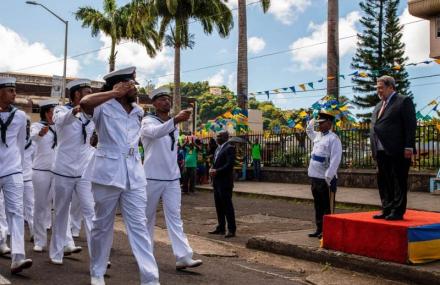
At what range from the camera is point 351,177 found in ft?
59.1

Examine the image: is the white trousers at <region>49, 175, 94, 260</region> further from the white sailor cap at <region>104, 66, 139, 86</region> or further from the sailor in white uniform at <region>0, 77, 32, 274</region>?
the white sailor cap at <region>104, 66, 139, 86</region>

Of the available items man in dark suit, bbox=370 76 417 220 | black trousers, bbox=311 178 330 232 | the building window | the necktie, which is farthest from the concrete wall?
the necktie

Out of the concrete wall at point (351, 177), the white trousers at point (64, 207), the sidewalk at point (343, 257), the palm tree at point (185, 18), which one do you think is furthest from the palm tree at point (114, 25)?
the white trousers at point (64, 207)

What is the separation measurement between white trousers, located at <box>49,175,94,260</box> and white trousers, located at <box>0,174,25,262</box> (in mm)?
646

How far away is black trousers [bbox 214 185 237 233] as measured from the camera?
9242mm

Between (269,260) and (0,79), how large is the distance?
4.00 meters

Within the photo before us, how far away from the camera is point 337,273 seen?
6.45 m

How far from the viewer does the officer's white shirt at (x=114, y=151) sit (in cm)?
500

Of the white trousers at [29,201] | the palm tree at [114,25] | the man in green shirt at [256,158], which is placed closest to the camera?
the white trousers at [29,201]

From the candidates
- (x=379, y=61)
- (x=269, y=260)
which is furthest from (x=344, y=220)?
(x=379, y=61)

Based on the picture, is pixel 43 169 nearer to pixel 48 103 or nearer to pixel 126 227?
pixel 48 103

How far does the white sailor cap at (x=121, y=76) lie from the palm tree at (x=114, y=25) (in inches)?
1082

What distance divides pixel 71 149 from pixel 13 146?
78cm

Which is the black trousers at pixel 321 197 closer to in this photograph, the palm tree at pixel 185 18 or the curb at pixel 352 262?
the curb at pixel 352 262
